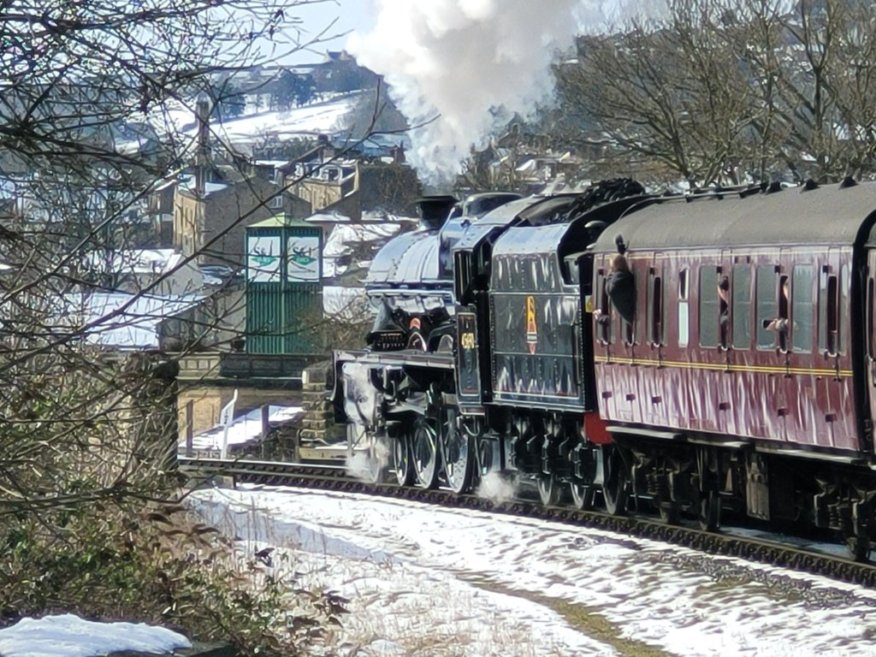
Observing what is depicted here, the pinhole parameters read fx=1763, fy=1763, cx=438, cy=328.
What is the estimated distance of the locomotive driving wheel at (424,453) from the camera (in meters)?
22.3

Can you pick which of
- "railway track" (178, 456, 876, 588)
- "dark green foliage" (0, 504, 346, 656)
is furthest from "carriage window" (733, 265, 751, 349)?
"dark green foliage" (0, 504, 346, 656)

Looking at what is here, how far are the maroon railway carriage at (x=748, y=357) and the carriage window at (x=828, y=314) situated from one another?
0.05ft

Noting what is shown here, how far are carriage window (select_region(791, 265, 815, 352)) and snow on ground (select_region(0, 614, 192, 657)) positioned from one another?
7013mm

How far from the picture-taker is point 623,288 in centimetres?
1700

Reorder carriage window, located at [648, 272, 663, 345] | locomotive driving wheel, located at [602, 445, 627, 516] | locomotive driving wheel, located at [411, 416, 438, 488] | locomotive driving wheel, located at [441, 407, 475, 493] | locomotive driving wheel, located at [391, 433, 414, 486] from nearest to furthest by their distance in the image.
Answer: carriage window, located at [648, 272, 663, 345]
locomotive driving wheel, located at [602, 445, 627, 516]
locomotive driving wheel, located at [441, 407, 475, 493]
locomotive driving wheel, located at [411, 416, 438, 488]
locomotive driving wheel, located at [391, 433, 414, 486]

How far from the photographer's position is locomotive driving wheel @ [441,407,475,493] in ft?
70.0

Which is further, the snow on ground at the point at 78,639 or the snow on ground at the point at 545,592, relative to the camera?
the snow on ground at the point at 545,592

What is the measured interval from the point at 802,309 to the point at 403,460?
32.4 ft

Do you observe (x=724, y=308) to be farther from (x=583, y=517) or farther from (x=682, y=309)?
(x=583, y=517)

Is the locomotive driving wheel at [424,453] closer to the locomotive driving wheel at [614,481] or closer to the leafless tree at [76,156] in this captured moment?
the locomotive driving wheel at [614,481]

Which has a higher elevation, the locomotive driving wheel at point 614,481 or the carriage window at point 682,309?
the carriage window at point 682,309

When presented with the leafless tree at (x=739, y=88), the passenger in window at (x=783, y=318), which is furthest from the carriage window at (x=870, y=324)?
the leafless tree at (x=739, y=88)

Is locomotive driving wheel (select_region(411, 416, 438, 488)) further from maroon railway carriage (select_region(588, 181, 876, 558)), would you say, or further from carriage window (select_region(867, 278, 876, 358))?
carriage window (select_region(867, 278, 876, 358))

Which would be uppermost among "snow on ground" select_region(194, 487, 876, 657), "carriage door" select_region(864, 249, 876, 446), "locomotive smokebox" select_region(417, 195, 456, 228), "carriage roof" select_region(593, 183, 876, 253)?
"locomotive smokebox" select_region(417, 195, 456, 228)
